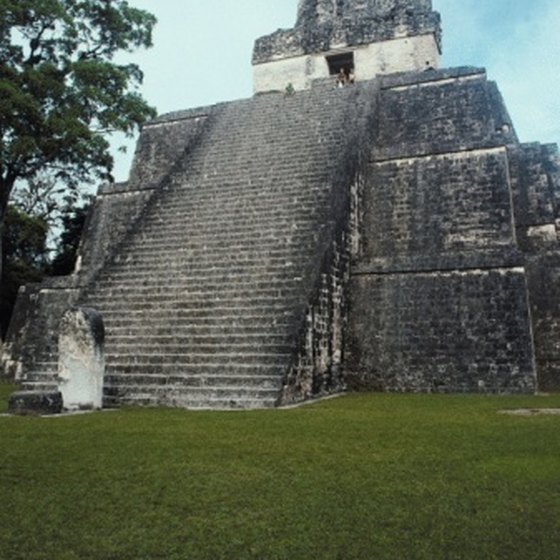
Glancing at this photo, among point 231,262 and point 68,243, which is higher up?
point 68,243

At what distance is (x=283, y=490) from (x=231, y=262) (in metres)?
6.25

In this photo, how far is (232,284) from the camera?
9.07m

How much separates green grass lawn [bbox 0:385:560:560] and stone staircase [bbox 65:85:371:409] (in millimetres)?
1913

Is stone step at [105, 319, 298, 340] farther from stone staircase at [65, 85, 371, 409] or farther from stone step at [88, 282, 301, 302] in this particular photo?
stone step at [88, 282, 301, 302]

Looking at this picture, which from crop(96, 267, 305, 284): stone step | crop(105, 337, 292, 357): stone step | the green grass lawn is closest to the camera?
the green grass lawn

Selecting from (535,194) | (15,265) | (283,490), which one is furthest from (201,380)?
(15,265)

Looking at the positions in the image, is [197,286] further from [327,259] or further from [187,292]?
[327,259]

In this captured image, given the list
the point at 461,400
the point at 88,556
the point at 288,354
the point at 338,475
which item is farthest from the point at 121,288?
the point at 88,556

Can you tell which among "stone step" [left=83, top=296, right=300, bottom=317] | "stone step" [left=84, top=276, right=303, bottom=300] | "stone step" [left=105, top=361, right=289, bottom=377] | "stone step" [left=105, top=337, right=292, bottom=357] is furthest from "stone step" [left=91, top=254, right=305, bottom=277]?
"stone step" [left=105, top=361, right=289, bottom=377]

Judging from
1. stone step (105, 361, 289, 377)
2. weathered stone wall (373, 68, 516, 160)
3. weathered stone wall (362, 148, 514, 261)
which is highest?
weathered stone wall (373, 68, 516, 160)

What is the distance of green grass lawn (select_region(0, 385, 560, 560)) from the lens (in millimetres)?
2672

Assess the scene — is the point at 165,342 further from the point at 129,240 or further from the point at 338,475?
the point at 338,475

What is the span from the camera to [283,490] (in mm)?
3457

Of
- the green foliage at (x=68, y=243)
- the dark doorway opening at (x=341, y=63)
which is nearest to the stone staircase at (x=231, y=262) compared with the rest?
the dark doorway opening at (x=341, y=63)
